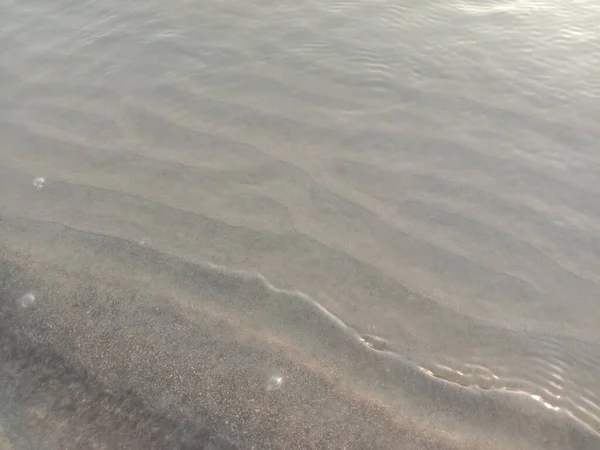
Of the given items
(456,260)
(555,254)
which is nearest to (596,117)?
(555,254)

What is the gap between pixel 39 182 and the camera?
321 cm

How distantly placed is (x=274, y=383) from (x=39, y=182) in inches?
75.3

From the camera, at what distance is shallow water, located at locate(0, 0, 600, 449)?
2.22 meters

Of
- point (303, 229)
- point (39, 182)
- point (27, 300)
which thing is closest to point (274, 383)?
point (303, 229)

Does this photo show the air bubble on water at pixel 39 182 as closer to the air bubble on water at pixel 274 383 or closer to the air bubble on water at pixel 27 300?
the air bubble on water at pixel 27 300

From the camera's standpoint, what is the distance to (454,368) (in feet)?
7.67

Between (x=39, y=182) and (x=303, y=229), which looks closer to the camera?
(x=303, y=229)

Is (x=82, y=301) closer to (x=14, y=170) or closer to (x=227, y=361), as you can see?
(x=227, y=361)

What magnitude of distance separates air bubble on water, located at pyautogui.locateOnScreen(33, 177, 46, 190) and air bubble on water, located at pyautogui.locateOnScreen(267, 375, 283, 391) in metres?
1.84

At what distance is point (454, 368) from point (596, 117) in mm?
2117

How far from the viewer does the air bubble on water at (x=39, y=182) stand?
3186 mm

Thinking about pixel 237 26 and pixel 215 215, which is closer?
pixel 215 215

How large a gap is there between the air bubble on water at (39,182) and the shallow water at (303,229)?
0.04 ft

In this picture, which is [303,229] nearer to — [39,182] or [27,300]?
[27,300]
